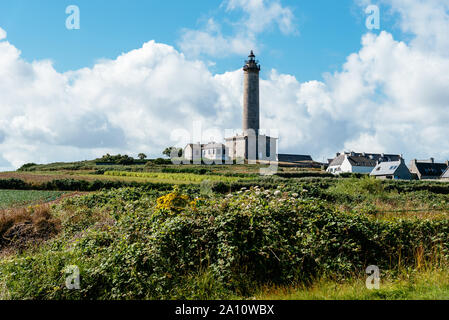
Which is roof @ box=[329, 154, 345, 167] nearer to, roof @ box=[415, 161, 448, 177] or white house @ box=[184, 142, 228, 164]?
roof @ box=[415, 161, 448, 177]

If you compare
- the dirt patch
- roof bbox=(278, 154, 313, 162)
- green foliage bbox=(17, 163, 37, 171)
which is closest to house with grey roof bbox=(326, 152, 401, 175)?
roof bbox=(278, 154, 313, 162)

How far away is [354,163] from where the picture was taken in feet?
233

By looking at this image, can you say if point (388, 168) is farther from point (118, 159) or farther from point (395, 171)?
point (118, 159)

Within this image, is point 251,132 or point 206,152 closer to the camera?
point 251,132

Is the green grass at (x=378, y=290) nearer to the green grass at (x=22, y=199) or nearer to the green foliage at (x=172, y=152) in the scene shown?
the green grass at (x=22, y=199)

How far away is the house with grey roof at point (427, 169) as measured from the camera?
66500 mm

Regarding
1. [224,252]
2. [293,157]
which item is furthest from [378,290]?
[293,157]

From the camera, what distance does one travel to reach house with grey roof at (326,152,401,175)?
70812 millimetres

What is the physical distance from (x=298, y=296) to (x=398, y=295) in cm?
160

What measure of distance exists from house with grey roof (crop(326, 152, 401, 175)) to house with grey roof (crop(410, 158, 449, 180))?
7781mm

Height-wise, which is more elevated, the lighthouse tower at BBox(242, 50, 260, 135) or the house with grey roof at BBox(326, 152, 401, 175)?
the lighthouse tower at BBox(242, 50, 260, 135)

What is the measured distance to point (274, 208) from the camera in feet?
25.8

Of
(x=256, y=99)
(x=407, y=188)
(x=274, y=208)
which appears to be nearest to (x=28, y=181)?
(x=274, y=208)

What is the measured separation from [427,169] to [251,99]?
37.1 m
